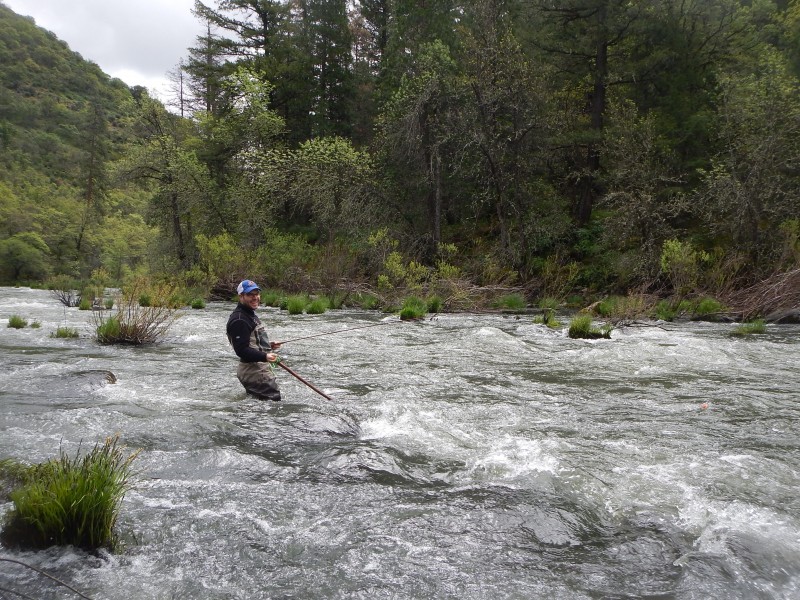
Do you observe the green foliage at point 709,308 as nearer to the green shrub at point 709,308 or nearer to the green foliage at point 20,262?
the green shrub at point 709,308

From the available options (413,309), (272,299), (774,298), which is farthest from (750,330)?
(272,299)

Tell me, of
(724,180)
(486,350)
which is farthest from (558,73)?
(486,350)

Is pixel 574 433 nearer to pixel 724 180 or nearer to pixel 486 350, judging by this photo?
pixel 486 350

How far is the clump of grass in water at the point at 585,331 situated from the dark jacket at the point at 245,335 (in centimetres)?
771

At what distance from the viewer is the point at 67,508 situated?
339 centimetres

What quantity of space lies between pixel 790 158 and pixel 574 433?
15729mm

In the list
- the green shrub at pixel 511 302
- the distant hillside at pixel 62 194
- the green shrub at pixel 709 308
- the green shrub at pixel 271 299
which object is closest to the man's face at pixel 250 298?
the green shrub at pixel 511 302

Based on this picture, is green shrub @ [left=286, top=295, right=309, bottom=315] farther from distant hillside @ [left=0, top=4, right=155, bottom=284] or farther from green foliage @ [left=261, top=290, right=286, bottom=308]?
distant hillside @ [left=0, top=4, right=155, bottom=284]

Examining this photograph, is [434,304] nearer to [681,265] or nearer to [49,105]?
[681,265]

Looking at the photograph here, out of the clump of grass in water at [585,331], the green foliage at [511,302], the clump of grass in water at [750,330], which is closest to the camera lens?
the clump of grass in water at [585,331]

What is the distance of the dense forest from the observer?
1758 centimetres

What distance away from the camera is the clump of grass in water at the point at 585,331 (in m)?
12.3

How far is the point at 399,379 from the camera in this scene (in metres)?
8.81

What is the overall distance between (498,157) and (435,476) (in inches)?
748
